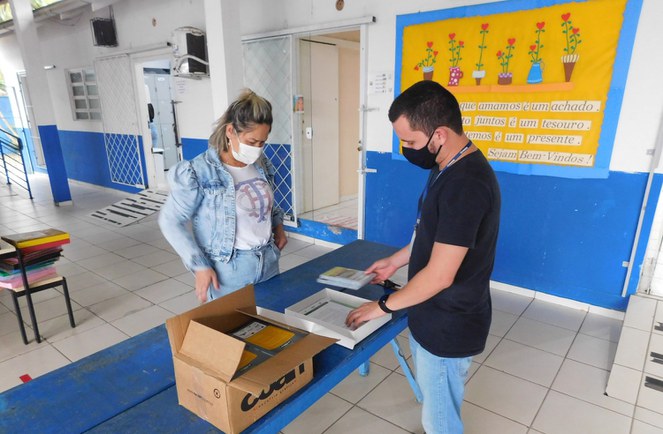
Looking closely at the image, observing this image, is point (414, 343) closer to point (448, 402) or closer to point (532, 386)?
point (448, 402)

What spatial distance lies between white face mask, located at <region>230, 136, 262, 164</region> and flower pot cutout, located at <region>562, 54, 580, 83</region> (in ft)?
7.77

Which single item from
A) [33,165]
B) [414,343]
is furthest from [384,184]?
[33,165]

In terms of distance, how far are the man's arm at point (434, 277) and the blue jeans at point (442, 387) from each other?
28cm

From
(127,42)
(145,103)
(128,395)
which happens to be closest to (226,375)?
(128,395)

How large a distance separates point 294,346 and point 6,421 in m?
0.76

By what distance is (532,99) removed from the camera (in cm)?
296

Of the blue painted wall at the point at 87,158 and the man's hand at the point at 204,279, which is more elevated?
the man's hand at the point at 204,279

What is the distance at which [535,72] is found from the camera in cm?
290

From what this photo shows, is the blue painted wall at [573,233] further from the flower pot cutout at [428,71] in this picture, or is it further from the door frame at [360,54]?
the flower pot cutout at [428,71]

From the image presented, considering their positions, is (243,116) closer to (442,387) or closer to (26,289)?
(442,387)

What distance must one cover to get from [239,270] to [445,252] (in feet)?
3.15

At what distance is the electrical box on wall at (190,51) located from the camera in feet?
15.4

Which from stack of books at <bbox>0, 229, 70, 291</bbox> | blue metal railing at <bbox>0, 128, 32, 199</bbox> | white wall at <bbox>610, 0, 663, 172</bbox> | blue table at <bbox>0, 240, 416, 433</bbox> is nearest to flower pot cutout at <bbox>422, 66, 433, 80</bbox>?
white wall at <bbox>610, 0, 663, 172</bbox>

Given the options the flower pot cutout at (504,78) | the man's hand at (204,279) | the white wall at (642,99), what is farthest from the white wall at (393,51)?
the man's hand at (204,279)
